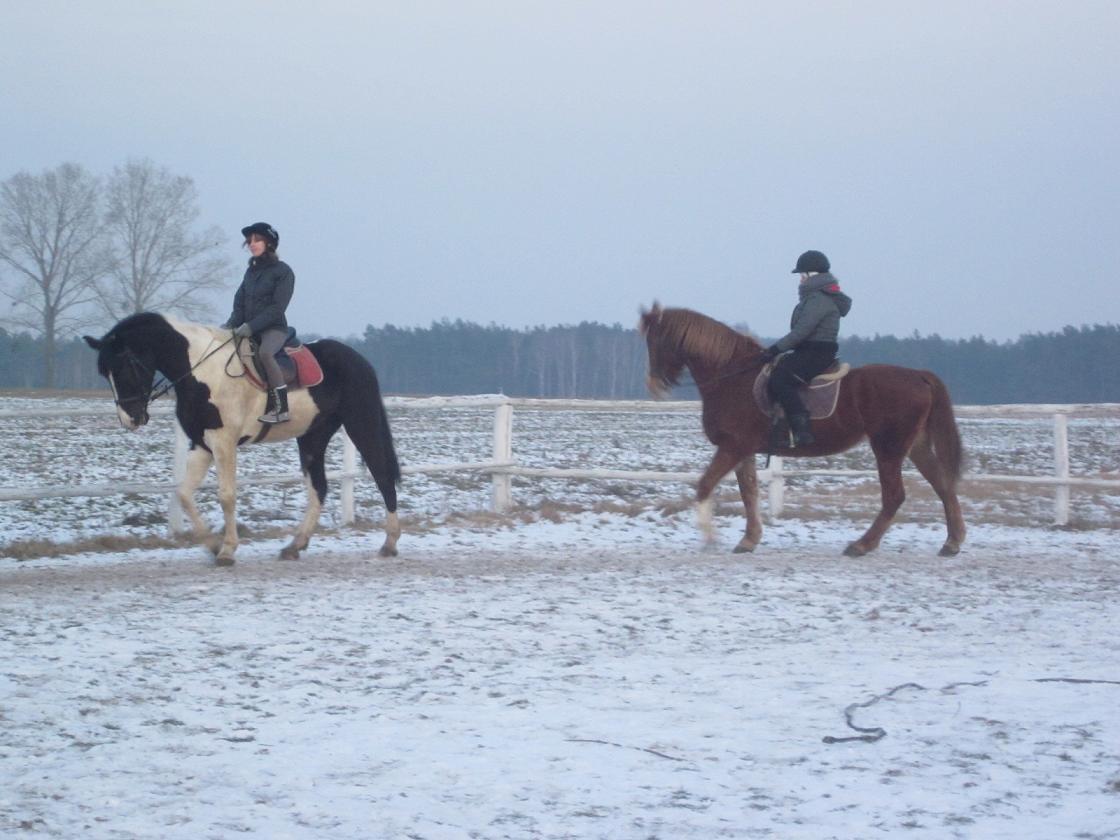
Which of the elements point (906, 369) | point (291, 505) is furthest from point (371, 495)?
point (906, 369)

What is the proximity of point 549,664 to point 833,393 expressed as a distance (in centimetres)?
471

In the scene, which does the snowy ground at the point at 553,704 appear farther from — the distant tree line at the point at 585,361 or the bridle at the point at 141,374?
the distant tree line at the point at 585,361

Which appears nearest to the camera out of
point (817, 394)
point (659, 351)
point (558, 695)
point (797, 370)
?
point (558, 695)

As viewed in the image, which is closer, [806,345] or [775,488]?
[806,345]

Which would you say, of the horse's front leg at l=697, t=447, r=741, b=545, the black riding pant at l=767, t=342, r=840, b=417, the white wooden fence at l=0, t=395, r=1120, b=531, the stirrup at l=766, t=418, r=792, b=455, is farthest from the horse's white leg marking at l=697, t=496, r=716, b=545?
the white wooden fence at l=0, t=395, r=1120, b=531

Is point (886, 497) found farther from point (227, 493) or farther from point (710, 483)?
point (227, 493)

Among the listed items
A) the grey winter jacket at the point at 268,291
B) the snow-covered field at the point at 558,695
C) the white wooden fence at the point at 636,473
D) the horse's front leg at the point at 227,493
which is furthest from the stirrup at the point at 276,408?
the white wooden fence at the point at 636,473

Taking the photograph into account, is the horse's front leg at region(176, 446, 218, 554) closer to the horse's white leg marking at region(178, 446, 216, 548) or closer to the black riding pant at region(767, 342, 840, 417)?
the horse's white leg marking at region(178, 446, 216, 548)

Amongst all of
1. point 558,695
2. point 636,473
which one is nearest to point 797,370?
point 636,473

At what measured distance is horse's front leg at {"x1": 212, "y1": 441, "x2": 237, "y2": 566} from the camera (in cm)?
818

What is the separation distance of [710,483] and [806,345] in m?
1.40

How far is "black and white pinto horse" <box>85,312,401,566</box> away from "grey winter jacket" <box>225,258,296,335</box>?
0.29m

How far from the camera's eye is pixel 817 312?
29.4ft

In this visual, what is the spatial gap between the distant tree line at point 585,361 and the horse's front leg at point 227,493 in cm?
1602
